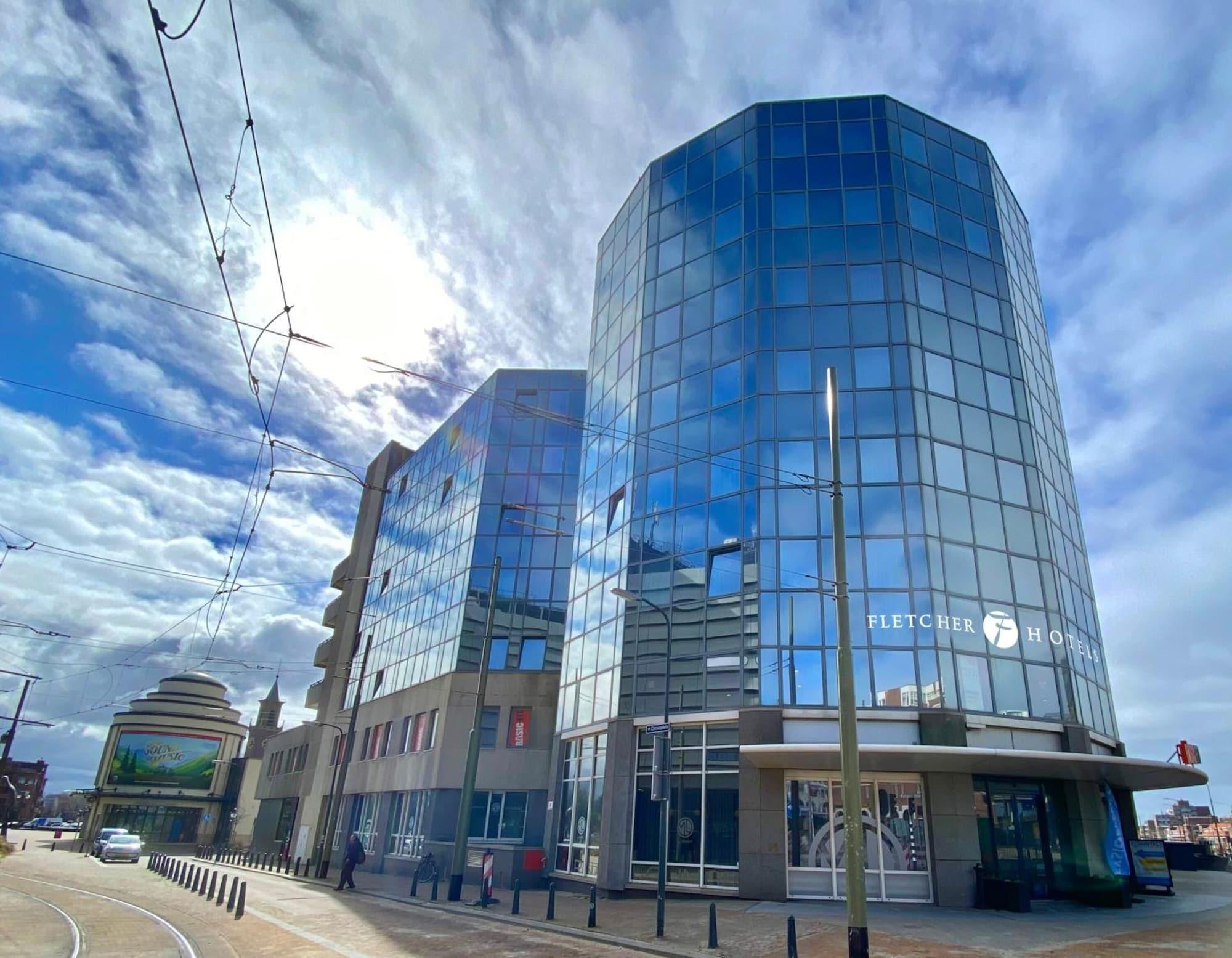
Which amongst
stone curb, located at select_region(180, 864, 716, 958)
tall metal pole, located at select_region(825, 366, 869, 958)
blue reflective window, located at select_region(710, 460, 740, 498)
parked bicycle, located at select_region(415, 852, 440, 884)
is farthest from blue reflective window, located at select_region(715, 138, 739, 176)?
parked bicycle, located at select_region(415, 852, 440, 884)

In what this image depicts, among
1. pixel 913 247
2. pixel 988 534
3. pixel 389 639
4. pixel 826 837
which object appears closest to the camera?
pixel 826 837

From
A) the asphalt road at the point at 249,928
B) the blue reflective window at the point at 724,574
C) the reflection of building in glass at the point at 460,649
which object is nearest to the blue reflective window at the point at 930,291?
the blue reflective window at the point at 724,574

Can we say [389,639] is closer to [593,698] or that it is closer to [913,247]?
[593,698]

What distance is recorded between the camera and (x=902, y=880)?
20031 mm

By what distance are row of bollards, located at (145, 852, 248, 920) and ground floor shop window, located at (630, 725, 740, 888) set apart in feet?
35.3

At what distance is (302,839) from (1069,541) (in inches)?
1746

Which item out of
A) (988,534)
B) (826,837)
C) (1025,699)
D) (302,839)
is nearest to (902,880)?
(826,837)

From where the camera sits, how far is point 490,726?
35.4 metres

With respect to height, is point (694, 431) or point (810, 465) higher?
point (694, 431)

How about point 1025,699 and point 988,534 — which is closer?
point 1025,699

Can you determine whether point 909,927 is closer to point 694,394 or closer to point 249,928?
point 249,928

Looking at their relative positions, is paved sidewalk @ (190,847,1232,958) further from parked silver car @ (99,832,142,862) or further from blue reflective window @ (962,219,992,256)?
parked silver car @ (99,832,142,862)

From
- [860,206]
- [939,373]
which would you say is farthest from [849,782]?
[860,206]

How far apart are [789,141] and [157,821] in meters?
106
